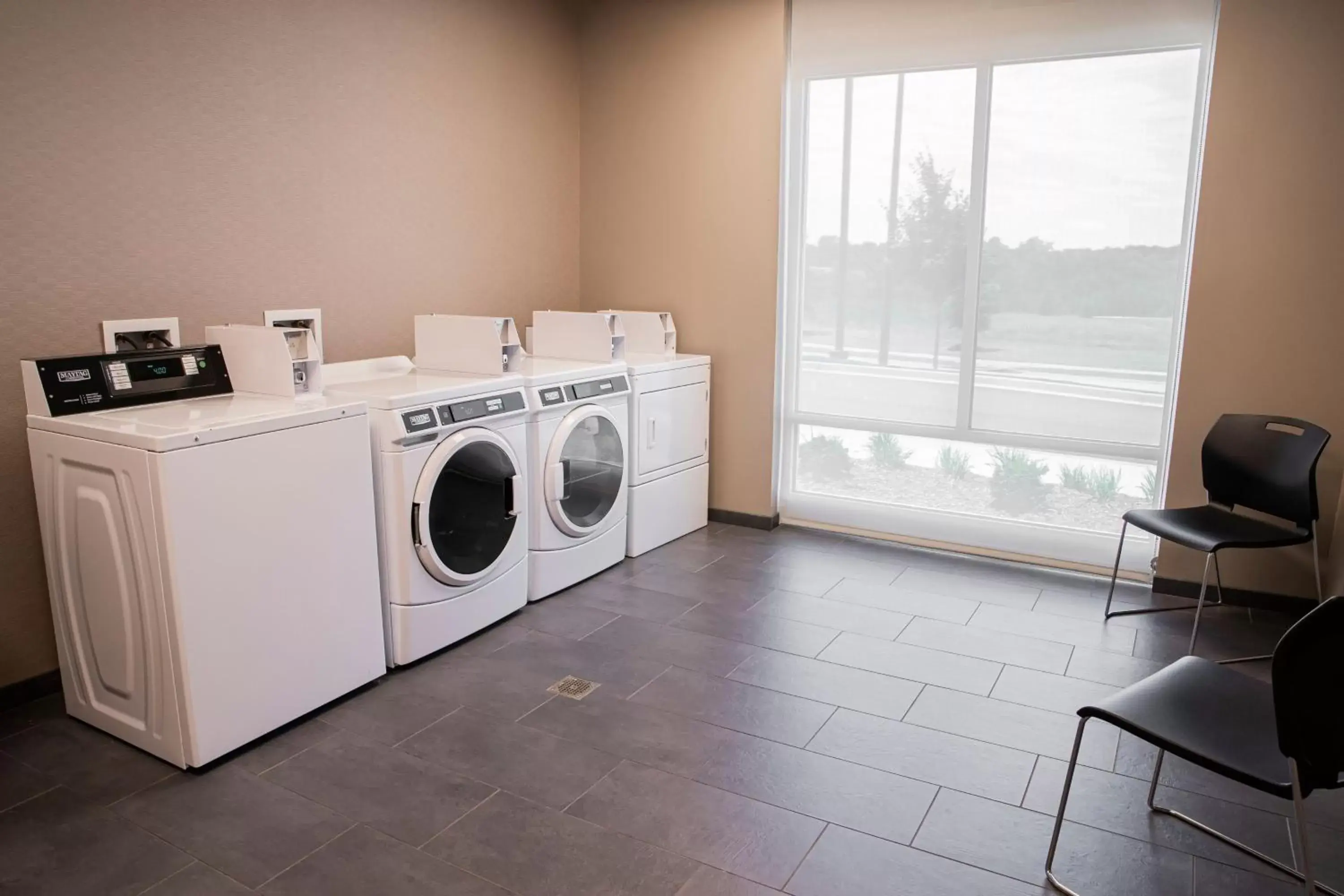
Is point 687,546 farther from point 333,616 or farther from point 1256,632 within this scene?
point 1256,632

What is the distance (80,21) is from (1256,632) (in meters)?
4.64

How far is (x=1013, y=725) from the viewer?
9.12ft

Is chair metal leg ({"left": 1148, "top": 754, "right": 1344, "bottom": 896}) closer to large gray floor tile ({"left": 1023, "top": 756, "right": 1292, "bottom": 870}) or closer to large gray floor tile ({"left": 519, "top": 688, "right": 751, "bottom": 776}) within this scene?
large gray floor tile ({"left": 1023, "top": 756, "right": 1292, "bottom": 870})

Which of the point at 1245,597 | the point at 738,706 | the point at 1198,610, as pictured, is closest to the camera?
the point at 738,706

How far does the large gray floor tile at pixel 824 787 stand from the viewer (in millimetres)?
2312

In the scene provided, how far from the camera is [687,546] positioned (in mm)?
4527

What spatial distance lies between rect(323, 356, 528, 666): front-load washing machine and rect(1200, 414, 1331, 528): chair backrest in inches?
109

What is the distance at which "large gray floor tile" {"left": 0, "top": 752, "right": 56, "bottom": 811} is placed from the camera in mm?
2357

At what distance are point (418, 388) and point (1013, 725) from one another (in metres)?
2.28

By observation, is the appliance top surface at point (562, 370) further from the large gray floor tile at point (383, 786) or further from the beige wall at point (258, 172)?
the large gray floor tile at point (383, 786)

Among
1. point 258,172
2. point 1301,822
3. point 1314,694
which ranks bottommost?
point 1301,822

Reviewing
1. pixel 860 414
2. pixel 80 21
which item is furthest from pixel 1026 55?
pixel 80 21

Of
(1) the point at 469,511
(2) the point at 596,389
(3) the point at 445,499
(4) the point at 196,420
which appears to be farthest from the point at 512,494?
(4) the point at 196,420

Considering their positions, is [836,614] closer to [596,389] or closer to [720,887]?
[596,389]
